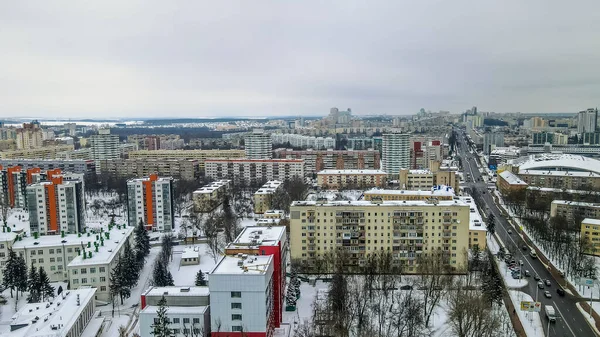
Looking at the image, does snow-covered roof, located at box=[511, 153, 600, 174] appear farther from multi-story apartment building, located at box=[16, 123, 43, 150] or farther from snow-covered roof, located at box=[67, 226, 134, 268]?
multi-story apartment building, located at box=[16, 123, 43, 150]

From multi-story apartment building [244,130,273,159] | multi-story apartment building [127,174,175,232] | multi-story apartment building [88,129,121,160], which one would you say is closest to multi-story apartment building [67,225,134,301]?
Answer: multi-story apartment building [127,174,175,232]

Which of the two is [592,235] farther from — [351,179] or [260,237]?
[351,179]

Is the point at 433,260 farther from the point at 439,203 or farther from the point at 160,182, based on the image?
the point at 160,182

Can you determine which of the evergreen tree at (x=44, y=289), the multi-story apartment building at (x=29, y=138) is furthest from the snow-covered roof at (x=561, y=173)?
the multi-story apartment building at (x=29, y=138)

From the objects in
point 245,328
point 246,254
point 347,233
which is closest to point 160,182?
point 347,233

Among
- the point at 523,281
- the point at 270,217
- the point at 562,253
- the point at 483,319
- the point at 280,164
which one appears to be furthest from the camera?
the point at 280,164

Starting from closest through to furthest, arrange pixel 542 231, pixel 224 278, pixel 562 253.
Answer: pixel 224 278 < pixel 562 253 < pixel 542 231
